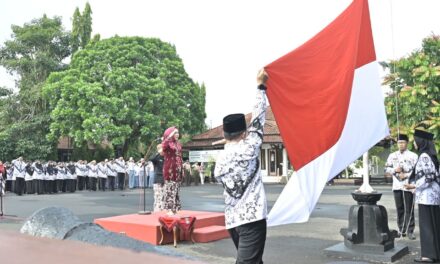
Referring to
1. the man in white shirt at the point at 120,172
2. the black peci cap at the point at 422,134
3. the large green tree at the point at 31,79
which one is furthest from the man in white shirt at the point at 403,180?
the large green tree at the point at 31,79

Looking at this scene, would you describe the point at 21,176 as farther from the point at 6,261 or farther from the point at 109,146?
the point at 6,261

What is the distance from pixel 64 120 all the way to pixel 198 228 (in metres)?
24.5

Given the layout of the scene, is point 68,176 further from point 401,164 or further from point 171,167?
point 401,164

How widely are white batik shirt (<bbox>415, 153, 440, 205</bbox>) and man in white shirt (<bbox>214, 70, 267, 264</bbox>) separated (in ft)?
12.6

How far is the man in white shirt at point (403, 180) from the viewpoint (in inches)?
355

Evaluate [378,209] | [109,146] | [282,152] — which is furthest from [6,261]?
[109,146]

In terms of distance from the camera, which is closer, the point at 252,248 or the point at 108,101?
the point at 252,248

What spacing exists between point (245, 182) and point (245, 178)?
0.04 metres

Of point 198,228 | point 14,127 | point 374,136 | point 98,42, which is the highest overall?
point 98,42

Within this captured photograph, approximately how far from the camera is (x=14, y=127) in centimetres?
3306

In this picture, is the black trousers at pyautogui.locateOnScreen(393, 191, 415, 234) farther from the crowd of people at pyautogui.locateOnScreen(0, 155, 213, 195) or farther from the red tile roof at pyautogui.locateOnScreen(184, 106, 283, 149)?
the red tile roof at pyautogui.locateOnScreen(184, 106, 283, 149)

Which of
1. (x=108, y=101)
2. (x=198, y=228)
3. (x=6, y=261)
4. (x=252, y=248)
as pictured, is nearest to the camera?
(x=6, y=261)

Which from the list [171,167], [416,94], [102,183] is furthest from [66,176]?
[416,94]

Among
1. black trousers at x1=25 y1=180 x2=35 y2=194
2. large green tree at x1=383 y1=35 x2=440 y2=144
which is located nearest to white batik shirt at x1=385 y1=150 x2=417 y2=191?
large green tree at x1=383 y1=35 x2=440 y2=144
